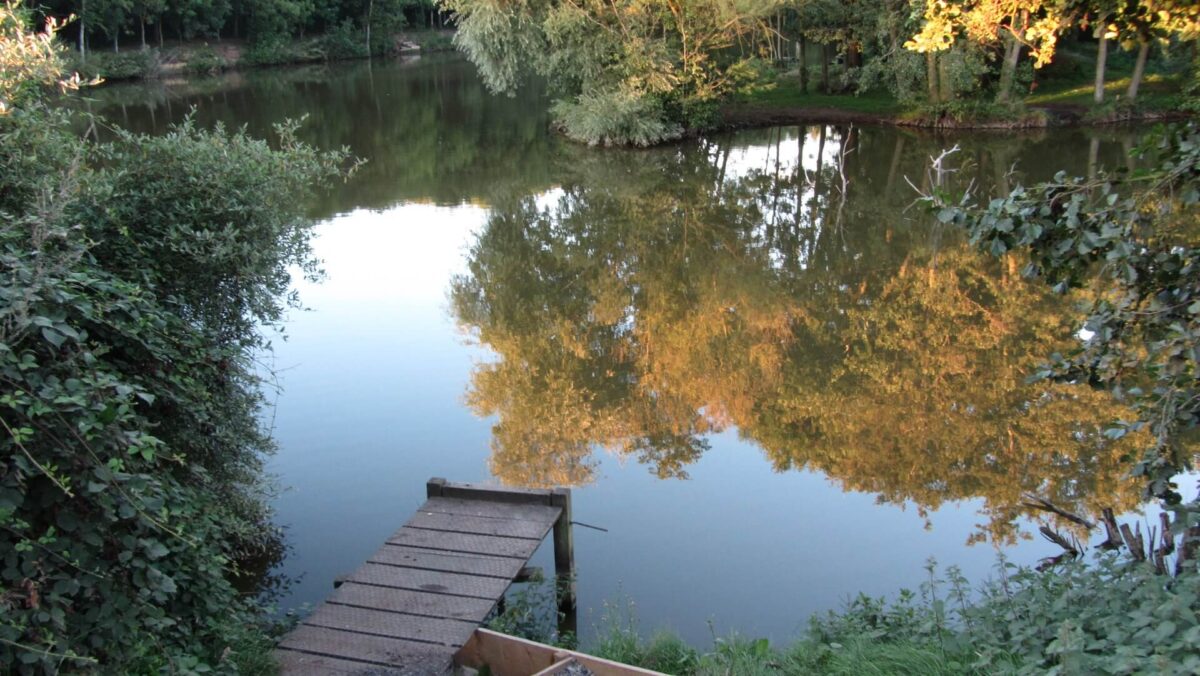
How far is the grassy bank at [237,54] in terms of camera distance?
142ft

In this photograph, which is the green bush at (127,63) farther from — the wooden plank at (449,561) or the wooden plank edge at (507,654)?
the wooden plank edge at (507,654)

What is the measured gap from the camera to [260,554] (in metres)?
7.40

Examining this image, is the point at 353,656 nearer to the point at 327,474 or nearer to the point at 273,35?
the point at 327,474

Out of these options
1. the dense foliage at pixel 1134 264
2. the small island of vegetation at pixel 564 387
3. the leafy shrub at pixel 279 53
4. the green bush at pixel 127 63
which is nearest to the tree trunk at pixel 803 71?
the small island of vegetation at pixel 564 387

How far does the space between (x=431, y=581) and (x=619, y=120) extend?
68.8ft

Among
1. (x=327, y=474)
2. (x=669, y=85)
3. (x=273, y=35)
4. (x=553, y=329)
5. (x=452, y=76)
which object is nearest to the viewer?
(x=327, y=474)

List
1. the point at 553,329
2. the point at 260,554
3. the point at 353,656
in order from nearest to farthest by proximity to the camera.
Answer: the point at 353,656
the point at 260,554
the point at 553,329

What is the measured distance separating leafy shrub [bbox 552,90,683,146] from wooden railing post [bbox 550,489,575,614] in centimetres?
1993

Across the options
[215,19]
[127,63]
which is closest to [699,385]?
[127,63]

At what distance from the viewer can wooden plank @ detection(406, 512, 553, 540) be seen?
21.6ft

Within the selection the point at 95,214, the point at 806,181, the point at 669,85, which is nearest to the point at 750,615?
the point at 95,214

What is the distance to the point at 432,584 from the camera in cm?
607

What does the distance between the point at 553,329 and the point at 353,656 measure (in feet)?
24.4

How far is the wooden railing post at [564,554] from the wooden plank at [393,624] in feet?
4.32
